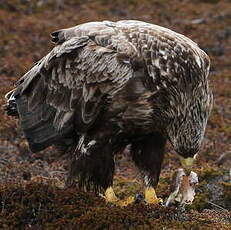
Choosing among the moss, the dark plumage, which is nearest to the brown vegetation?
the moss

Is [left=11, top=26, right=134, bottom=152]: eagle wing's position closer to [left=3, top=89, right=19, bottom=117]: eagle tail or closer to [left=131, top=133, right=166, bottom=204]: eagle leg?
[left=3, top=89, right=19, bottom=117]: eagle tail

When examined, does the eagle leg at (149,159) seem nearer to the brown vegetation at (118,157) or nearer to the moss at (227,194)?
the brown vegetation at (118,157)

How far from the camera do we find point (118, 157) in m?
12.4

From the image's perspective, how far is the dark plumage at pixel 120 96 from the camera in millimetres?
7453

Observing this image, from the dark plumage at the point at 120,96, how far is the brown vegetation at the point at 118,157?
540 millimetres

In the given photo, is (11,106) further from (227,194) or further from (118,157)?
(118,157)

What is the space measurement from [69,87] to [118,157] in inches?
172

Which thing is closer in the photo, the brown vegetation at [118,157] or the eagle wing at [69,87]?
the brown vegetation at [118,157]

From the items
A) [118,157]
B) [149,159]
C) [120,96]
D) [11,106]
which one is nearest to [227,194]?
[149,159]

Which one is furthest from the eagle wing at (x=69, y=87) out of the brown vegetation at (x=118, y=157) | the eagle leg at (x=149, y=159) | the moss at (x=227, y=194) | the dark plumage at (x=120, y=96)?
the moss at (x=227, y=194)

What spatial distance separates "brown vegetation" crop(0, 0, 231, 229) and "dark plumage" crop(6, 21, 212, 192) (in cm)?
54

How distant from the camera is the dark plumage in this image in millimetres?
7453

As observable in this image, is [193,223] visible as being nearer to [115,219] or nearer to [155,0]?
[115,219]

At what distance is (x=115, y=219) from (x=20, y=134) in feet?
20.1
